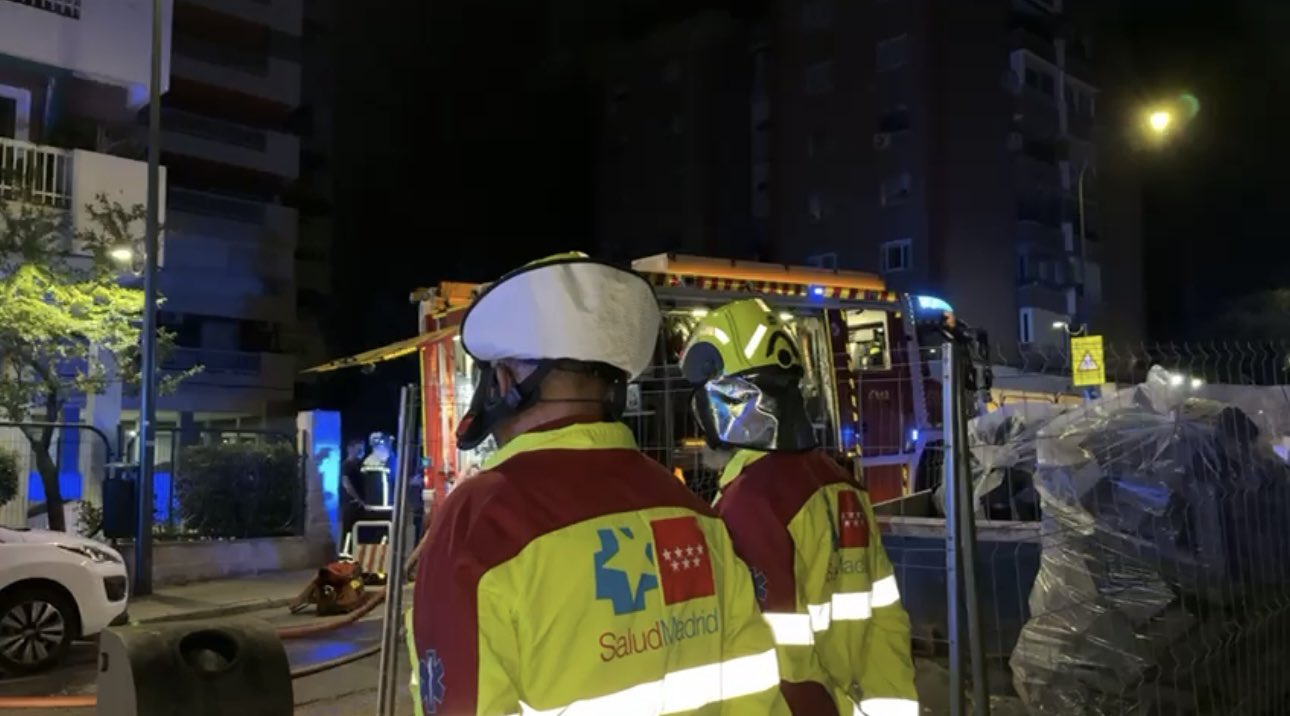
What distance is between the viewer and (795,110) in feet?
134

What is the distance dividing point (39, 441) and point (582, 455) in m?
13.9

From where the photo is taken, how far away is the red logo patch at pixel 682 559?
2008 millimetres

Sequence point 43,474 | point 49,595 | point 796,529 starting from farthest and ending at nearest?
point 43,474 < point 49,595 < point 796,529

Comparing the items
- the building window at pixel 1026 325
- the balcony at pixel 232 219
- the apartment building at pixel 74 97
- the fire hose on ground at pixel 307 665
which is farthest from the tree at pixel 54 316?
the building window at pixel 1026 325

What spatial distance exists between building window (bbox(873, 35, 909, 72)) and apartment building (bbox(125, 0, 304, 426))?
64.3ft

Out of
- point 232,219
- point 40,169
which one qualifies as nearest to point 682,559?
point 40,169

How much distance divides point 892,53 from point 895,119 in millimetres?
2314

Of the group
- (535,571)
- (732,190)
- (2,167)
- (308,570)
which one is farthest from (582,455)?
(732,190)

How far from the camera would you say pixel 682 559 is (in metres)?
2.05

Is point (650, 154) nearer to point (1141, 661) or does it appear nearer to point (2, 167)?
point (2, 167)

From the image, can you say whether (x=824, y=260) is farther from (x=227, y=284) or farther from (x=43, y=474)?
(x=43, y=474)

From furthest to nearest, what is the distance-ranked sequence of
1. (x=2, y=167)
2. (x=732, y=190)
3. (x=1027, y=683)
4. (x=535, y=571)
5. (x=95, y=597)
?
(x=732, y=190) → (x=2, y=167) → (x=95, y=597) → (x=1027, y=683) → (x=535, y=571)

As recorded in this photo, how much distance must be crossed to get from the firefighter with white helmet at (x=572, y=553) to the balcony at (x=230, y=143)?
110ft

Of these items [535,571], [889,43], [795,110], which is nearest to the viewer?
[535,571]
